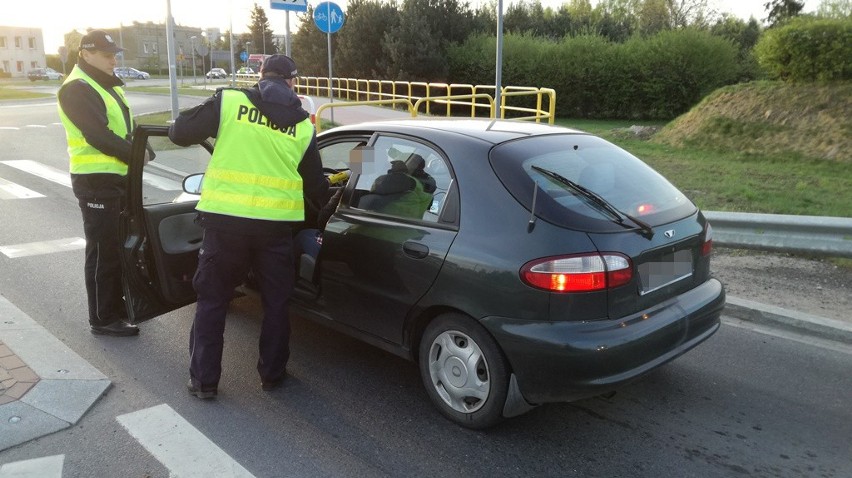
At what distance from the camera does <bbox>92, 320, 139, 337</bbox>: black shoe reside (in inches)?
185

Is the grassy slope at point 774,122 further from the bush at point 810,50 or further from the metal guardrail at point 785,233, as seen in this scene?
the metal guardrail at point 785,233

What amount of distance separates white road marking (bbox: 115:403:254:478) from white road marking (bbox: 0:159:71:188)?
7953 millimetres

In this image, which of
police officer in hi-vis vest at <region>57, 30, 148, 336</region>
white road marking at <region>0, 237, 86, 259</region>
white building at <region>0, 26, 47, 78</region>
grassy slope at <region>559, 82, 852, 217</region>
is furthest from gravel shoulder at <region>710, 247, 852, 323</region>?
white building at <region>0, 26, 47, 78</region>

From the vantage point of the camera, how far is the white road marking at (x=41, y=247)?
6.70 m

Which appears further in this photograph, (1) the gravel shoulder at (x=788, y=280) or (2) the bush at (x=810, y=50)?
(2) the bush at (x=810, y=50)

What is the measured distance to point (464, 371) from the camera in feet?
11.3

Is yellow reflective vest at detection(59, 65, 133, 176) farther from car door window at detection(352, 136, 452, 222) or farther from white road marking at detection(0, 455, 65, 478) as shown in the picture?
white road marking at detection(0, 455, 65, 478)

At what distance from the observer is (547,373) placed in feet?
10.3

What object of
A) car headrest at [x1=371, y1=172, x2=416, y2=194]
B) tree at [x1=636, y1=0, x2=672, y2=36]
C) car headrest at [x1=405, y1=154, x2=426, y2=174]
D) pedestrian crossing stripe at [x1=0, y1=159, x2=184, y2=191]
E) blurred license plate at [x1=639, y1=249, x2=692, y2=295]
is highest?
Answer: tree at [x1=636, y1=0, x2=672, y2=36]

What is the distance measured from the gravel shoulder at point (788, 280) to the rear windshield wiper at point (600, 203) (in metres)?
2.46

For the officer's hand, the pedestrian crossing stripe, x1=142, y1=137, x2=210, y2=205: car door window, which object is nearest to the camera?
the officer's hand

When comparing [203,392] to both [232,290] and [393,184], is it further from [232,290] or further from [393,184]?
[393,184]

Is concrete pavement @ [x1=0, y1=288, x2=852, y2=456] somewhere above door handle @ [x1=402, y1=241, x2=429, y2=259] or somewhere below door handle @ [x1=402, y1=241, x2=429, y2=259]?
below

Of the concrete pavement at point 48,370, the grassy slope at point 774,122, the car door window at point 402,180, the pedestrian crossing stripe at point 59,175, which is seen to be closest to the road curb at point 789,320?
the concrete pavement at point 48,370
